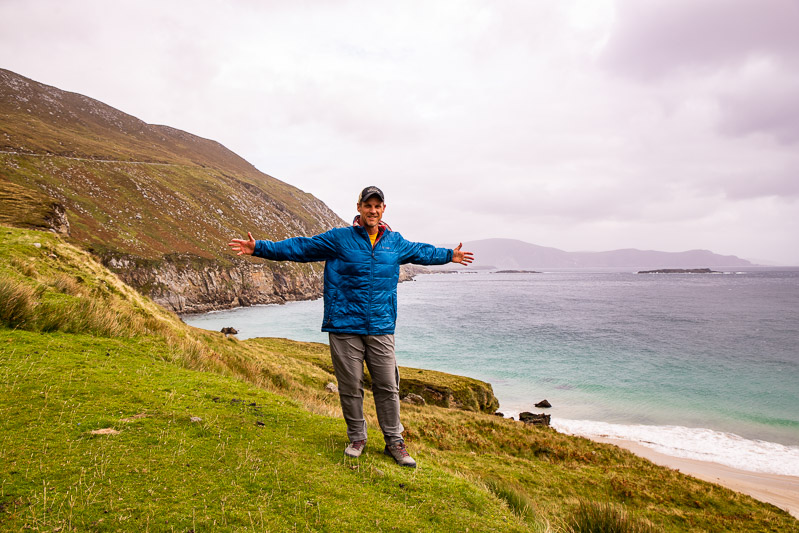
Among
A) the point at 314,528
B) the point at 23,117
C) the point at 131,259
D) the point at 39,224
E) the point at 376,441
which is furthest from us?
the point at 23,117

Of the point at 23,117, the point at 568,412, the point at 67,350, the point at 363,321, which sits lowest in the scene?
the point at 568,412

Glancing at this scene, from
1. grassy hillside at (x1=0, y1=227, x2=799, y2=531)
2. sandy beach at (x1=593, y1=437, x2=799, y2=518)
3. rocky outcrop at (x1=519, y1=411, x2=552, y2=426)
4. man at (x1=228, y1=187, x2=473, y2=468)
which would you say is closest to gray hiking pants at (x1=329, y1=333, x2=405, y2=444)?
man at (x1=228, y1=187, x2=473, y2=468)

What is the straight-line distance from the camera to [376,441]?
22.2 ft

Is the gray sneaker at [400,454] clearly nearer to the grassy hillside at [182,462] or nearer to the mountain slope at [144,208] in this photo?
the grassy hillside at [182,462]

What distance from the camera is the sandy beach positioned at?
1623cm

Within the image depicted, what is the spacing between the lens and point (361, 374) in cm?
590

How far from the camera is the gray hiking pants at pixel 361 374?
575cm

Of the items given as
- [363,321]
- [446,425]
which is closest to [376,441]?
[363,321]

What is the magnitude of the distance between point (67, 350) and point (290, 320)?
220ft

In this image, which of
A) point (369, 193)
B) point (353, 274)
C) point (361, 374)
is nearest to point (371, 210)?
point (369, 193)

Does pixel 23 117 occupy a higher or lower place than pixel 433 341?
higher

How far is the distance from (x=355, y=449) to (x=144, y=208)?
108126 mm

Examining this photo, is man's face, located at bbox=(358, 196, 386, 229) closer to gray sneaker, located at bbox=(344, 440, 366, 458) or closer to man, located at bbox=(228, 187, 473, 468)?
man, located at bbox=(228, 187, 473, 468)

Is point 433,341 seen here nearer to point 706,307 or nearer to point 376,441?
point 376,441
